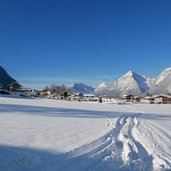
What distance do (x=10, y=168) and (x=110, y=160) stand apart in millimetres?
2732

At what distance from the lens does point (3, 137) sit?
1100cm

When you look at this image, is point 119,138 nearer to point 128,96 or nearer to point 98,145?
point 98,145

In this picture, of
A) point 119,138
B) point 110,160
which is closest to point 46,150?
point 110,160

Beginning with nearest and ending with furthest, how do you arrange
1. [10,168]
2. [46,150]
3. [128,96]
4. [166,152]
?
[10,168]
[46,150]
[166,152]
[128,96]

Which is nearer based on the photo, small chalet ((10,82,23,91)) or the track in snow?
the track in snow

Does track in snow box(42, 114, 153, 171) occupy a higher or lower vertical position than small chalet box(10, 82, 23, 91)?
lower

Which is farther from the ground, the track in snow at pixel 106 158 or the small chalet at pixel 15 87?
the small chalet at pixel 15 87

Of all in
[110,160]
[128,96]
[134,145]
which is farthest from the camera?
[128,96]

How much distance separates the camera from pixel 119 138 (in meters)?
13.2

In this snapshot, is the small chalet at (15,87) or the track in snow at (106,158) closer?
the track in snow at (106,158)

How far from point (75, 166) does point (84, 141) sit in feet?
12.7

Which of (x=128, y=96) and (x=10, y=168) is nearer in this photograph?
(x=10, y=168)

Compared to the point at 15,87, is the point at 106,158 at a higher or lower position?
lower

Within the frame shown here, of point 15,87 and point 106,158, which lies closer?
point 106,158
